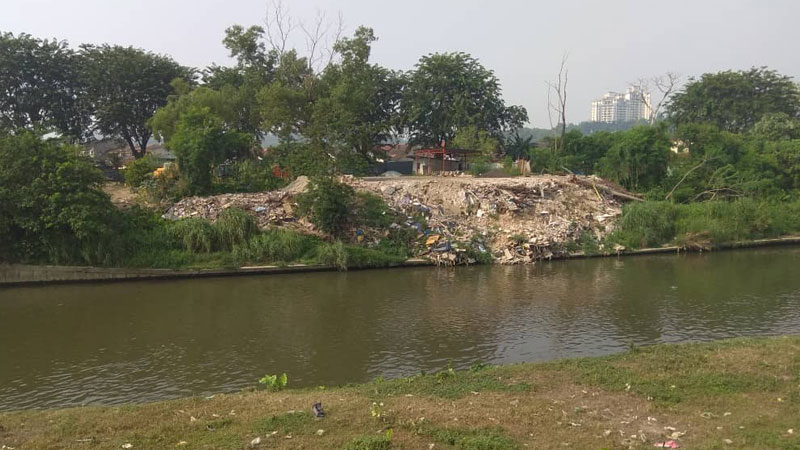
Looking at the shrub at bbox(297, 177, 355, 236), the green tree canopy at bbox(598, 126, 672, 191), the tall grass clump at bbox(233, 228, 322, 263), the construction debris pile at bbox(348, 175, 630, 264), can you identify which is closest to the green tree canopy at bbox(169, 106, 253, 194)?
the shrub at bbox(297, 177, 355, 236)

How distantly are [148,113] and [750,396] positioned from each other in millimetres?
38850

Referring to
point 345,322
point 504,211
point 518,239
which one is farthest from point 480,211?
point 345,322

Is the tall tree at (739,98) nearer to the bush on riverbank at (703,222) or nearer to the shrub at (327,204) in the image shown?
the bush on riverbank at (703,222)

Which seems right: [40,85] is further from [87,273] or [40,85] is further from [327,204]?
[327,204]

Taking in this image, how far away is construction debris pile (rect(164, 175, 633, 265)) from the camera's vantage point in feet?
74.8

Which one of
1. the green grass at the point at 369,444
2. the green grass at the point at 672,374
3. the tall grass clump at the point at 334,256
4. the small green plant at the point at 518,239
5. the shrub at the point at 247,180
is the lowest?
the green grass at the point at 672,374

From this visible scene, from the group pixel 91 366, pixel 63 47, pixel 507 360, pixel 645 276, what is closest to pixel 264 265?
pixel 91 366

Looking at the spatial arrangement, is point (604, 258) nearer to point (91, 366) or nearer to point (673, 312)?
point (673, 312)

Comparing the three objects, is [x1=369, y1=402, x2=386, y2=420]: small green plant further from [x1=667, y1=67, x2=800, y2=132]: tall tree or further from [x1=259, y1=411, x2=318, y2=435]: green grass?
[x1=667, y1=67, x2=800, y2=132]: tall tree

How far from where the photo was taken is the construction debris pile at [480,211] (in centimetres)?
2281

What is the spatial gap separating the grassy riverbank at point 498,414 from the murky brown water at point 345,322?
7.07ft

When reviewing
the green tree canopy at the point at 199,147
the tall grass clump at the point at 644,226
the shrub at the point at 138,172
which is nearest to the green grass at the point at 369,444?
the tall grass clump at the point at 644,226

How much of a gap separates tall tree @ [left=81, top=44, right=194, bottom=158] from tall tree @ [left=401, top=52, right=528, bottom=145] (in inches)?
653

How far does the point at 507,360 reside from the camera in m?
11.2
